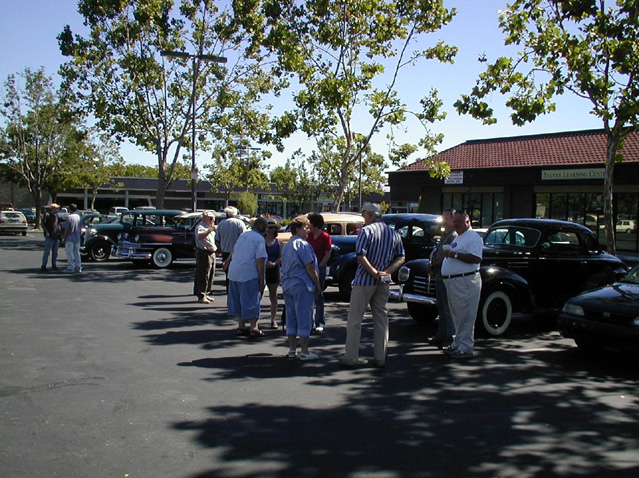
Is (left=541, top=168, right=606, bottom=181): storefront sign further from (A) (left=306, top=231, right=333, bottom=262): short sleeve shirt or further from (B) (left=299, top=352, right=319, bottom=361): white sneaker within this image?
(B) (left=299, top=352, right=319, bottom=361): white sneaker

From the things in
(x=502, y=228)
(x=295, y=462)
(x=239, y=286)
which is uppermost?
(x=502, y=228)

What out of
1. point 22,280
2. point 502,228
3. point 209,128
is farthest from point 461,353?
point 209,128

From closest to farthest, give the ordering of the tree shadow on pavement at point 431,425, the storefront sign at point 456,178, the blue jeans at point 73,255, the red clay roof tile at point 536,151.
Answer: the tree shadow on pavement at point 431,425
the blue jeans at point 73,255
the red clay roof tile at point 536,151
the storefront sign at point 456,178

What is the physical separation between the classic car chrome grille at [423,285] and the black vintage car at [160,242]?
33.4 feet

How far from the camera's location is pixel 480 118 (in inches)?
635

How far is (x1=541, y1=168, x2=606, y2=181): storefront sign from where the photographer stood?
1044 inches

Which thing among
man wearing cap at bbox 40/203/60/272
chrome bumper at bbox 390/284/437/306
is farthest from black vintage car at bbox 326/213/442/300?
man wearing cap at bbox 40/203/60/272

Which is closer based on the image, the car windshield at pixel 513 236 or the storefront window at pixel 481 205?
the car windshield at pixel 513 236

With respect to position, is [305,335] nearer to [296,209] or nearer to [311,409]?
[311,409]

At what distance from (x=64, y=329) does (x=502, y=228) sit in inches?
287

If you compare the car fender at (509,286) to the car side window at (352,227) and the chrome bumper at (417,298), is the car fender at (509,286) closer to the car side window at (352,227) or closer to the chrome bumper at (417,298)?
the chrome bumper at (417,298)

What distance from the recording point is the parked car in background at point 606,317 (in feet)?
22.8

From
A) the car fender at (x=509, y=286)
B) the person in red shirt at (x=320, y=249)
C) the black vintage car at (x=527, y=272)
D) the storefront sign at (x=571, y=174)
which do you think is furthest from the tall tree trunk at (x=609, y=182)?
the person in red shirt at (x=320, y=249)

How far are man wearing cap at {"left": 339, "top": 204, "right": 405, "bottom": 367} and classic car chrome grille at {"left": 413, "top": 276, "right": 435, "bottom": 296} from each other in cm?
237
